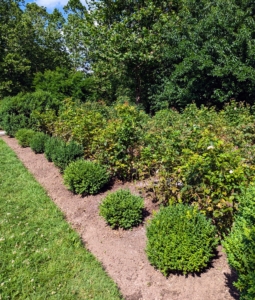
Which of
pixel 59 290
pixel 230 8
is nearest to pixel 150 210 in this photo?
pixel 59 290

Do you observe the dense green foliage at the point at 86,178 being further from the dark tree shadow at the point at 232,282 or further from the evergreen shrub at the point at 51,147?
the dark tree shadow at the point at 232,282

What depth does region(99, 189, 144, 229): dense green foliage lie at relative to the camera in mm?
3268

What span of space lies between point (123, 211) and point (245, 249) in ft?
5.75

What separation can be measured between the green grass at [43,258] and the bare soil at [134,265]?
141mm

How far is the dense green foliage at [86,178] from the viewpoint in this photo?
416cm

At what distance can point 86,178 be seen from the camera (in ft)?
13.7

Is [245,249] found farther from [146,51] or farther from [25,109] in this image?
[146,51]

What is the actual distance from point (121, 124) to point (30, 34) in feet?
55.6

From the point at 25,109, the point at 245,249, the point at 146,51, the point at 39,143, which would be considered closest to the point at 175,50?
the point at 146,51

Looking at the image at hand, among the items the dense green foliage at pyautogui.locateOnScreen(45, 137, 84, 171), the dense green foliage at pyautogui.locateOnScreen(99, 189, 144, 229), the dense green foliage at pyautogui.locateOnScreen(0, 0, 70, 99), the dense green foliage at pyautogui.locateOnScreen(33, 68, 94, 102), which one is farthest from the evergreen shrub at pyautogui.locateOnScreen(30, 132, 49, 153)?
the dense green foliage at pyautogui.locateOnScreen(0, 0, 70, 99)

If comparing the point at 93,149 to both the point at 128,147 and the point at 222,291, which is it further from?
the point at 222,291

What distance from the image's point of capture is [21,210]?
4.03 meters

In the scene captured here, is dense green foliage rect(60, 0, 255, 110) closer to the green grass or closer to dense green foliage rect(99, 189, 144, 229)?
dense green foliage rect(99, 189, 144, 229)

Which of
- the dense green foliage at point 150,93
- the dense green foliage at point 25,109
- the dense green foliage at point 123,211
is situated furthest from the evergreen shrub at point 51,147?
the dense green foliage at point 25,109
